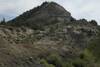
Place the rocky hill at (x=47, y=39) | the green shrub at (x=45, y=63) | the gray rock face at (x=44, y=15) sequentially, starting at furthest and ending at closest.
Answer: the gray rock face at (x=44, y=15) < the rocky hill at (x=47, y=39) < the green shrub at (x=45, y=63)

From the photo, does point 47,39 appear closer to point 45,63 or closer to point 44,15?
point 44,15

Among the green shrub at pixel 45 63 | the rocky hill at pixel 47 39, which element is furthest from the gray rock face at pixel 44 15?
the green shrub at pixel 45 63

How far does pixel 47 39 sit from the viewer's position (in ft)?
185

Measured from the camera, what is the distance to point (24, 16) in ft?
234

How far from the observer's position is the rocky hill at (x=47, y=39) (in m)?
44.2

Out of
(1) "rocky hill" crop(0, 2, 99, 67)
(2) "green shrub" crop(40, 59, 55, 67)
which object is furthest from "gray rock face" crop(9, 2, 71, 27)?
(2) "green shrub" crop(40, 59, 55, 67)

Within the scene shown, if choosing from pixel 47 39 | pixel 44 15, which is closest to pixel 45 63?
pixel 47 39

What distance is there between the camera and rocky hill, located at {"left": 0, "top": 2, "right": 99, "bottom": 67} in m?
44.2

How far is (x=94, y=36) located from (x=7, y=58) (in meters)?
21.5

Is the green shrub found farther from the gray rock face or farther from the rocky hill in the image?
the gray rock face

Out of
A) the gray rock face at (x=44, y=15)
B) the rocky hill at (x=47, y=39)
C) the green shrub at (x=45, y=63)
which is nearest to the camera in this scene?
the green shrub at (x=45, y=63)

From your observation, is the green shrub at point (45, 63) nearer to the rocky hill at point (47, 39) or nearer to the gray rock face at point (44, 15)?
the rocky hill at point (47, 39)

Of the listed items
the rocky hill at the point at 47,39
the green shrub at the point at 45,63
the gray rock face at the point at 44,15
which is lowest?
the green shrub at the point at 45,63

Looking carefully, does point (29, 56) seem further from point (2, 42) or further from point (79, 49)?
point (79, 49)
